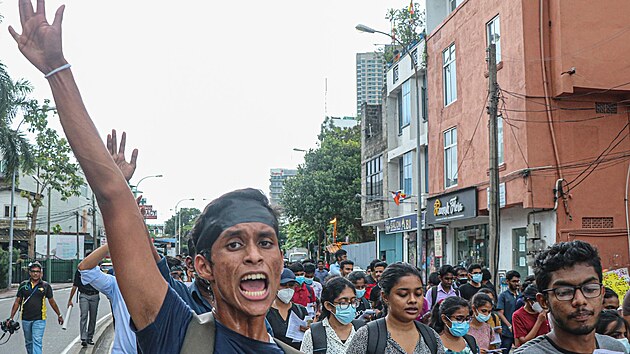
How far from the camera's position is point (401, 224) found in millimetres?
32094

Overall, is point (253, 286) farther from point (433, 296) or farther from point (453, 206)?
point (453, 206)

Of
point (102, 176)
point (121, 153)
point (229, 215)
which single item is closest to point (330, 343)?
point (121, 153)

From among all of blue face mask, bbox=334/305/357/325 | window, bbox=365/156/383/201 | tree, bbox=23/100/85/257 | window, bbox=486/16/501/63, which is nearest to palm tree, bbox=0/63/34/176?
tree, bbox=23/100/85/257

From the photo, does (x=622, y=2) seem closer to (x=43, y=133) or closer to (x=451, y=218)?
(x=451, y=218)

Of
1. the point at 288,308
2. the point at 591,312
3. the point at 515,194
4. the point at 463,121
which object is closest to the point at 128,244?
the point at 591,312

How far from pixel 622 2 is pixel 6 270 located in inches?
1371

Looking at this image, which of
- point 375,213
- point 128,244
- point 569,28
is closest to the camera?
point 128,244

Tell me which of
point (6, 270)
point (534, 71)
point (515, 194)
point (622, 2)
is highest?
point (622, 2)

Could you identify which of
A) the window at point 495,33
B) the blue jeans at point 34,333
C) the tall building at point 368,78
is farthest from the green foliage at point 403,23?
the tall building at point 368,78

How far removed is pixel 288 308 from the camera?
Result: 823cm

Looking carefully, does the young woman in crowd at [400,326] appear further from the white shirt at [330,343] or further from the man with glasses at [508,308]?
the man with glasses at [508,308]

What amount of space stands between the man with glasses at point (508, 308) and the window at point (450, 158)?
44.9 ft

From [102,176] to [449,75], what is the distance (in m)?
24.7

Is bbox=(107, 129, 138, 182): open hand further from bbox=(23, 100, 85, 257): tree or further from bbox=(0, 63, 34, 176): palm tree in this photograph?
bbox=(23, 100, 85, 257): tree
